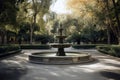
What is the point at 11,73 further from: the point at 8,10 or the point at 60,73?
the point at 8,10

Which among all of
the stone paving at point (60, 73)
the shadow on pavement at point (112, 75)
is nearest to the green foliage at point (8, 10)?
the stone paving at point (60, 73)

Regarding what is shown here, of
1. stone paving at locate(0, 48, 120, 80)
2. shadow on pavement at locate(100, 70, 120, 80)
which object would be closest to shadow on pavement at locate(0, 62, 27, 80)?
stone paving at locate(0, 48, 120, 80)

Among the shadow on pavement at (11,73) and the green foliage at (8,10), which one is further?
the green foliage at (8,10)

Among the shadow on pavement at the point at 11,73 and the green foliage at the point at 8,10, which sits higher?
the green foliage at the point at 8,10

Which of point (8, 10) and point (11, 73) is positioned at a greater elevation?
point (8, 10)

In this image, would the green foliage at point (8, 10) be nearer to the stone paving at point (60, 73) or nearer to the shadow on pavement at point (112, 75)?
the stone paving at point (60, 73)

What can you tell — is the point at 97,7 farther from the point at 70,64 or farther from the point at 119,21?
the point at 70,64

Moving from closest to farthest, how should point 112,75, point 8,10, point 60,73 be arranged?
point 112,75 → point 60,73 → point 8,10

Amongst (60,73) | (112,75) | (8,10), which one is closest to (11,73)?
(60,73)

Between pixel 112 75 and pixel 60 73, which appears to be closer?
pixel 112 75

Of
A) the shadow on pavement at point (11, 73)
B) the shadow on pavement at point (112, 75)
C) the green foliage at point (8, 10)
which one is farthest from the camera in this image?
the green foliage at point (8, 10)

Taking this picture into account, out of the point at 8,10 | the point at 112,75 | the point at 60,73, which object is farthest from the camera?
the point at 8,10

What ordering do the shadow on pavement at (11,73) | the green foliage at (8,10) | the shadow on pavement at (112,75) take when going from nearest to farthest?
the shadow on pavement at (112,75), the shadow on pavement at (11,73), the green foliage at (8,10)

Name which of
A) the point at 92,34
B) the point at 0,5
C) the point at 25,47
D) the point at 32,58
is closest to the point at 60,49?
the point at 32,58
